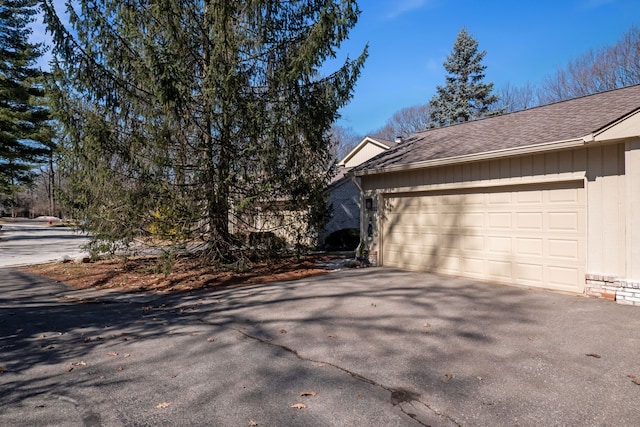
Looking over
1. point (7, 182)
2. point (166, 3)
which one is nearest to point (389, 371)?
point (166, 3)

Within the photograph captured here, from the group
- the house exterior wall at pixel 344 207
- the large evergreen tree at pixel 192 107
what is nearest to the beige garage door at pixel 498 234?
the large evergreen tree at pixel 192 107

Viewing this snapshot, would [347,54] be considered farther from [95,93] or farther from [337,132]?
[337,132]

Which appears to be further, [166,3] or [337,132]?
[337,132]

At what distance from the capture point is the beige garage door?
22.8 feet

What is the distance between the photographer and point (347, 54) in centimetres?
1006

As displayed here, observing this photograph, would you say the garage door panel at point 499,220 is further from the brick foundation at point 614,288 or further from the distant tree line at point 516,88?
the distant tree line at point 516,88

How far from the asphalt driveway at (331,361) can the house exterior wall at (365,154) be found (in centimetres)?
1745

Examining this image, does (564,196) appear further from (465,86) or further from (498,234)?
(465,86)

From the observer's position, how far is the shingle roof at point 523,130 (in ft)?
23.7

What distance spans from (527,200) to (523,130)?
182 centimetres

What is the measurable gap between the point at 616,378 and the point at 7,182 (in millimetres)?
27583

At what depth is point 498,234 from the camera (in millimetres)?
7977

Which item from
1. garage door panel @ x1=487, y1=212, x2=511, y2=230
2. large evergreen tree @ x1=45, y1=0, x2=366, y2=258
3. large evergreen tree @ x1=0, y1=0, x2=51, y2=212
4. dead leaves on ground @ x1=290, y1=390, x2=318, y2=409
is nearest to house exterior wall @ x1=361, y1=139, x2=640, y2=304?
garage door panel @ x1=487, y1=212, x2=511, y2=230

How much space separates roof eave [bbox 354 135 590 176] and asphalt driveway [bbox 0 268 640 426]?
2.60 m
